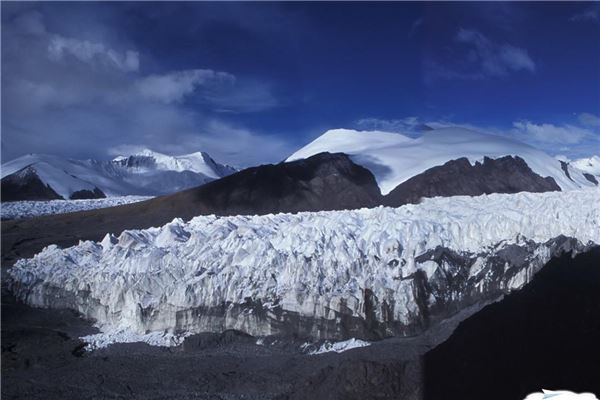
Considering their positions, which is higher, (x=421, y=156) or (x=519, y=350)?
(x=421, y=156)

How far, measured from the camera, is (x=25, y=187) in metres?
20.8

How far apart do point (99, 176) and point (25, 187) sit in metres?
13.4

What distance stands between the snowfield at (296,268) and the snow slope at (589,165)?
43.6ft

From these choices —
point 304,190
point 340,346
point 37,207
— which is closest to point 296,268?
point 340,346

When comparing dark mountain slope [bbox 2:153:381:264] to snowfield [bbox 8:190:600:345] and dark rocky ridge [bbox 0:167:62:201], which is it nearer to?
snowfield [bbox 8:190:600:345]

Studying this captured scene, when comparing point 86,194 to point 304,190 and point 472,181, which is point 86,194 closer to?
point 304,190

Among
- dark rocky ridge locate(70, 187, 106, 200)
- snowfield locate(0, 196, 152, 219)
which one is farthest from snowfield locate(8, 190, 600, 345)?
dark rocky ridge locate(70, 187, 106, 200)

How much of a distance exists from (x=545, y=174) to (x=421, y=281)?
9603mm

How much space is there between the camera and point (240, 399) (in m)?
5.49

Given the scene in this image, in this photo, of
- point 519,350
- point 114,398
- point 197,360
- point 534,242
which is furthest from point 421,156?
point 114,398

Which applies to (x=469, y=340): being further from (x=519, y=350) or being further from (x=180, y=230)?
(x=180, y=230)

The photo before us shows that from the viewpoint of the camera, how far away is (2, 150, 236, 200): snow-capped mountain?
21.3m

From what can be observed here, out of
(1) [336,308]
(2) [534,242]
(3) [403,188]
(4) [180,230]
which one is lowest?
(1) [336,308]

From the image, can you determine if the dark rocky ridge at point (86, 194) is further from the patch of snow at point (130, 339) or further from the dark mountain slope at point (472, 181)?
the patch of snow at point (130, 339)
